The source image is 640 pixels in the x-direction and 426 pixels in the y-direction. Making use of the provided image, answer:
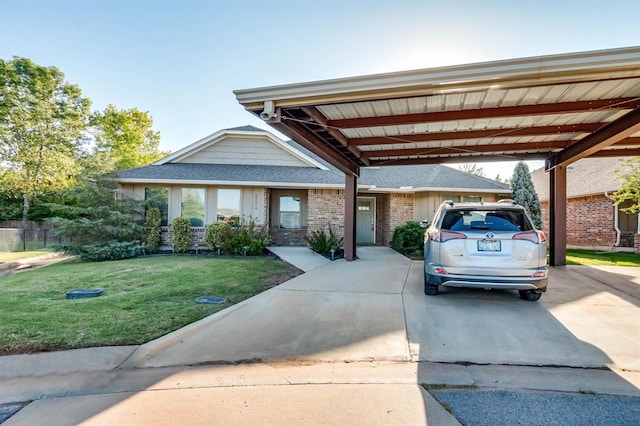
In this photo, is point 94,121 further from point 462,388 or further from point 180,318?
point 462,388

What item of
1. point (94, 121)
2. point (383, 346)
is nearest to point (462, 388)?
point (383, 346)

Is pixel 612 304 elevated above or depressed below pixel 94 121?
below

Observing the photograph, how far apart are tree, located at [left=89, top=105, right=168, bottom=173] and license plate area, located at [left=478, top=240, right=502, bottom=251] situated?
2959cm

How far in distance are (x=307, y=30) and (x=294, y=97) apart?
186 inches

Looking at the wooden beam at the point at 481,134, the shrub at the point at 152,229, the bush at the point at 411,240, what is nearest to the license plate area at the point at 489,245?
the wooden beam at the point at 481,134

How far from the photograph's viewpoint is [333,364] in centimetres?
340

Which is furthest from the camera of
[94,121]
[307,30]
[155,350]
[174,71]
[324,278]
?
[94,121]

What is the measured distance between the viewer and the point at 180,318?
4.77 m

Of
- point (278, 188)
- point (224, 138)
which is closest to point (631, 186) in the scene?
point (278, 188)

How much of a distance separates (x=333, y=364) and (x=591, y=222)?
17.5 m

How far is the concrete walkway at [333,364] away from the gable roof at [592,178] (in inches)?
460

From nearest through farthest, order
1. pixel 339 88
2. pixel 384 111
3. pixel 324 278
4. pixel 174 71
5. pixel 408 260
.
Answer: pixel 339 88, pixel 384 111, pixel 324 278, pixel 408 260, pixel 174 71

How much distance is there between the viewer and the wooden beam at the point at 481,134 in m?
7.05

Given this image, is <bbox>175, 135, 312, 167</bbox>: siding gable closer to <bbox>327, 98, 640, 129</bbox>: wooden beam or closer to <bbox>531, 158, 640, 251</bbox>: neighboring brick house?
<bbox>327, 98, 640, 129</bbox>: wooden beam
